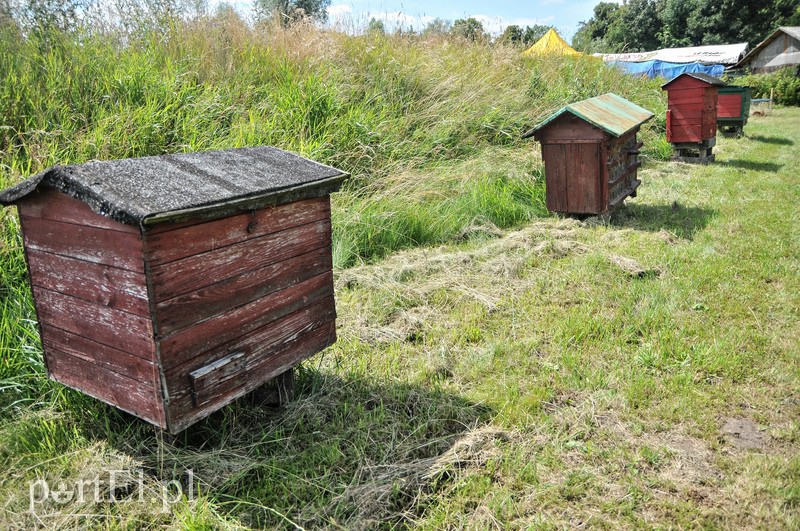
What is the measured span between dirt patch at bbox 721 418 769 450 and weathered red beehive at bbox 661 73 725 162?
8836 millimetres

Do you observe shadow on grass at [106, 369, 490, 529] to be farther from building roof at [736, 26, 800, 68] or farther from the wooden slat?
building roof at [736, 26, 800, 68]

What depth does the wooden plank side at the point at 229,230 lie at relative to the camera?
7.90 feet

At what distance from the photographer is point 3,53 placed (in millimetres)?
6164

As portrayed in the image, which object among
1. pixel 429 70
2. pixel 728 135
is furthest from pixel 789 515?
pixel 728 135

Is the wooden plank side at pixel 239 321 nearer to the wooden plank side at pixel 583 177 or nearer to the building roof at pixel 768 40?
the wooden plank side at pixel 583 177

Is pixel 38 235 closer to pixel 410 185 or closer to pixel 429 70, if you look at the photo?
pixel 410 185

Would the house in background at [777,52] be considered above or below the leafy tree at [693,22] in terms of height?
below

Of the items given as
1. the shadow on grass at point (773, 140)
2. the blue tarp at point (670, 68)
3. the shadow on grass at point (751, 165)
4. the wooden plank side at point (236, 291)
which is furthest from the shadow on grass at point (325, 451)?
the blue tarp at point (670, 68)

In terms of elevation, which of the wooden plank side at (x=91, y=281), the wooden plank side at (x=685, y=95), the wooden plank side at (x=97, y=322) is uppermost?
the wooden plank side at (x=685, y=95)

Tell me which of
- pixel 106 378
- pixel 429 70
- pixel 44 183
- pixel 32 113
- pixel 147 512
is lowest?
pixel 147 512

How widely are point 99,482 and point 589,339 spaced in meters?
3.22

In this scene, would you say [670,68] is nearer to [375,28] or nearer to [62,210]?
[375,28]

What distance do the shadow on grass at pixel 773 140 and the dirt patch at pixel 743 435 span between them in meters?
13.3

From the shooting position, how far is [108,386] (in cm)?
272
